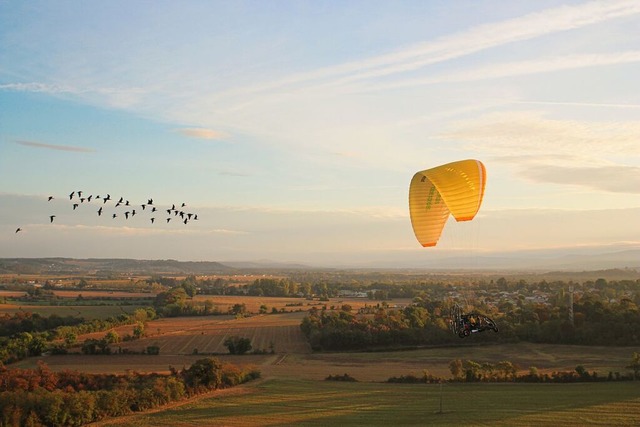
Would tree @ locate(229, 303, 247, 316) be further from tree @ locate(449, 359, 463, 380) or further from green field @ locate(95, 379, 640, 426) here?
tree @ locate(449, 359, 463, 380)

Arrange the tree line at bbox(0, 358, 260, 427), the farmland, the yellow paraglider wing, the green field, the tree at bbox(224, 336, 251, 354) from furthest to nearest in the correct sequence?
the tree at bbox(224, 336, 251, 354), the farmland, the green field, the tree line at bbox(0, 358, 260, 427), the yellow paraglider wing

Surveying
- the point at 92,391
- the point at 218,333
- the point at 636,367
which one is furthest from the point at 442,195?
the point at 218,333

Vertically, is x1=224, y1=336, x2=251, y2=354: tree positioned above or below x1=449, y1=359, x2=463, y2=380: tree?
below

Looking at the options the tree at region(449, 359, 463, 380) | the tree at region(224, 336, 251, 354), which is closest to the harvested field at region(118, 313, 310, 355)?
the tree at region(224, 336, 251, 354)

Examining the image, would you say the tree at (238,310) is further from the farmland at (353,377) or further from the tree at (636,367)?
the tree at (636,367)

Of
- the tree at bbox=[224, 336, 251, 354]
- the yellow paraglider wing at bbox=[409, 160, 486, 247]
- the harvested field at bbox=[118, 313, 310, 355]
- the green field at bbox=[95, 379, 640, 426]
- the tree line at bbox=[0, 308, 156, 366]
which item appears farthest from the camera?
the harvested field at bbox=[118, 313, 310, 355]

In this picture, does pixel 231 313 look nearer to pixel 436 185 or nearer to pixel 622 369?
pixel 622 369

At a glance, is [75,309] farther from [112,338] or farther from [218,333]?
[218,333]

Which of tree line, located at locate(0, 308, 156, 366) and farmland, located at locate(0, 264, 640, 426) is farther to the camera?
tree line, located at locate(0, 308, 156, 366)
